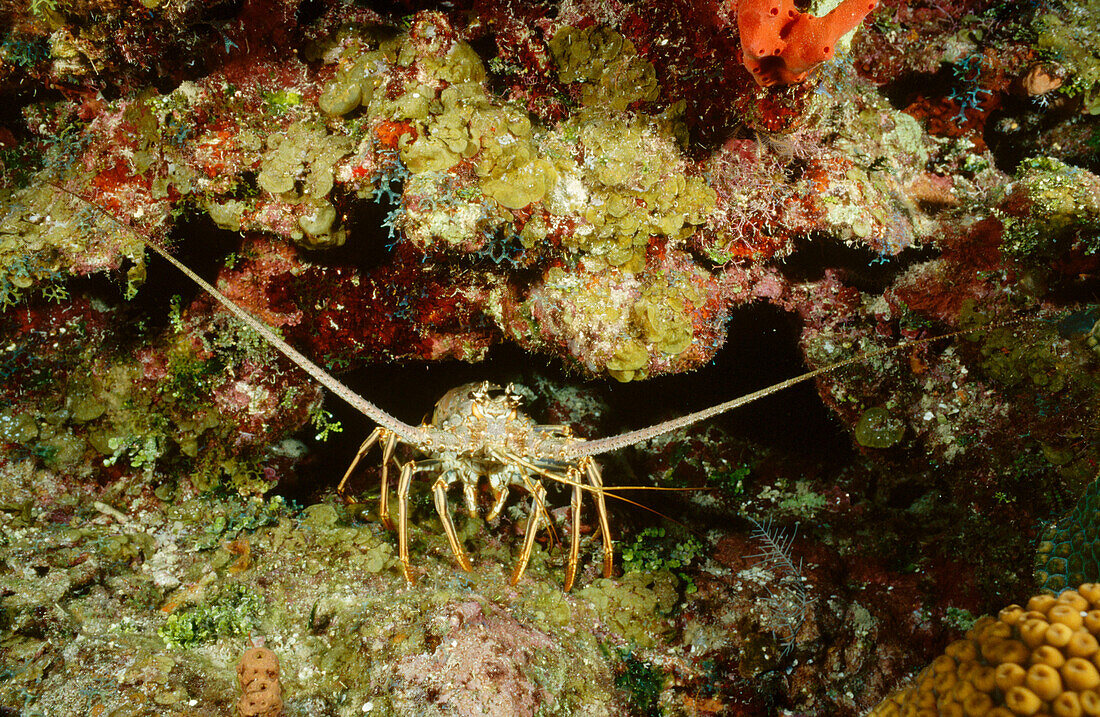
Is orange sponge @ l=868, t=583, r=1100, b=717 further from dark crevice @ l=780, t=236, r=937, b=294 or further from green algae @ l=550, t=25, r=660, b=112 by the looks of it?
green algae @ l=550, t=25, r=660, b=112

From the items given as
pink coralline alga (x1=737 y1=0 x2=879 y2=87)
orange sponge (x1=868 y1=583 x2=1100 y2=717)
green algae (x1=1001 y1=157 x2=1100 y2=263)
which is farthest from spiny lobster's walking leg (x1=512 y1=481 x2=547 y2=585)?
green algae (x1=1001 y1=157 x2=1100 y2=263)

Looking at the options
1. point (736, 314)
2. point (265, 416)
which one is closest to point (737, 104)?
point (736, 314)

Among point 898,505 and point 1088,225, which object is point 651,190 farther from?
point 898,505

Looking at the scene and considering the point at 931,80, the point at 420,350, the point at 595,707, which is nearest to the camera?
the point at 595,707

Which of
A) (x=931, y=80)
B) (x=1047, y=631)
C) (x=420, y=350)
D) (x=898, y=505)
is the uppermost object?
(x=931, y=80)

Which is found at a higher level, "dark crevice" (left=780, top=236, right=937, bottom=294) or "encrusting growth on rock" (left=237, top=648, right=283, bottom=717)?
"dark crevice" (left=780, top=236, right=937, bottom=294)

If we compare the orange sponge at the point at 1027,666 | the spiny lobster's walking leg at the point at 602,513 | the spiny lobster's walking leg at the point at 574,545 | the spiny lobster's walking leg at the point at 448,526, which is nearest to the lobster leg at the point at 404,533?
the spiny lobster's walking leg at the point at 448,526
